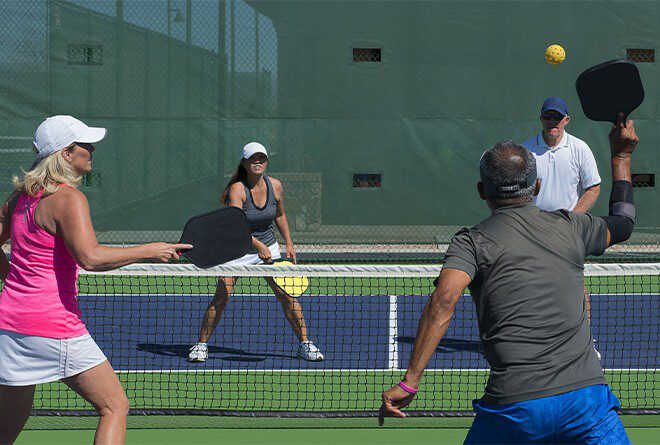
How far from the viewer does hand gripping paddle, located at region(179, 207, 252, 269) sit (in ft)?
13.9

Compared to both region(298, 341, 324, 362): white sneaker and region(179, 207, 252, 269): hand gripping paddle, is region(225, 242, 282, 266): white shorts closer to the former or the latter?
region(298, 341, 324, 362): white sneaker

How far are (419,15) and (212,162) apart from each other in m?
3.05

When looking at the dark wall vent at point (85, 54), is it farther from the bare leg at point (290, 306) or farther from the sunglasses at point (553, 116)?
the sunglasses at point (553, 116)

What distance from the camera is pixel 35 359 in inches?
153

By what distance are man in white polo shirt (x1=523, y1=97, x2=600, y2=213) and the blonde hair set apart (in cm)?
361

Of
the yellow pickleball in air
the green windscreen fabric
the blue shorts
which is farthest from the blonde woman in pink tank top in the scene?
the green windscreen fabric

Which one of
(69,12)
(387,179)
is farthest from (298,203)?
(69,12)

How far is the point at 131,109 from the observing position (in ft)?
41.9

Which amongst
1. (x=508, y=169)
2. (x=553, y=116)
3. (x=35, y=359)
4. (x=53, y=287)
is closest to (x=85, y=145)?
(x=53, y=287)

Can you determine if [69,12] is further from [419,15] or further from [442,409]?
[442,409]

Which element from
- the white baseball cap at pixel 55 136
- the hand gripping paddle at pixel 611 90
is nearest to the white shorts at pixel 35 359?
the white baseball cap at pixel 55 136

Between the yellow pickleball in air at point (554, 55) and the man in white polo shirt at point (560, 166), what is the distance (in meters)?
5.10

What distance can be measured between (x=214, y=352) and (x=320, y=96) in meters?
5.79

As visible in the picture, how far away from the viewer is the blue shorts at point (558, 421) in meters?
3.07
